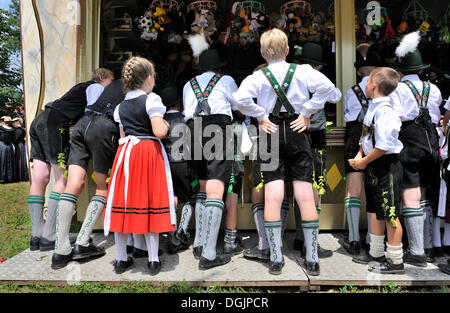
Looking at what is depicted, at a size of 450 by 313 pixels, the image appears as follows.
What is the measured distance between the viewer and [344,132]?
10.6ft

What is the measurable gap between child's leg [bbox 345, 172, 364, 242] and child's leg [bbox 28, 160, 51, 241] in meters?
2.95

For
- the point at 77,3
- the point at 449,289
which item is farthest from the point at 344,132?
the point at 77,3

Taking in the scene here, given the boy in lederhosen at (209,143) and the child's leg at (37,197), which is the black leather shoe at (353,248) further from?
the child's leg at (37,197)

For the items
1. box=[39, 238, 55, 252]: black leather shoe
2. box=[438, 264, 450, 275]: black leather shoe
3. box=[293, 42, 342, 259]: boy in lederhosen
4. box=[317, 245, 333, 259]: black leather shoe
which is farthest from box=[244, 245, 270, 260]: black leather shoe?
box=[39, 238, 55, 252]: black leather shoe

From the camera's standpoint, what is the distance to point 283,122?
2494 mm

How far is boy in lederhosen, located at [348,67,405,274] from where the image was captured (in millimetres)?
2398

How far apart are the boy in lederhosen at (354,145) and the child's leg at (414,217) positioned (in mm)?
335

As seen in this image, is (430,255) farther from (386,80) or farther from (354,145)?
(386,80)

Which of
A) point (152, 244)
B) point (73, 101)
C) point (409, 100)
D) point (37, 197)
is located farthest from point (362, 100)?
point (37, 197)

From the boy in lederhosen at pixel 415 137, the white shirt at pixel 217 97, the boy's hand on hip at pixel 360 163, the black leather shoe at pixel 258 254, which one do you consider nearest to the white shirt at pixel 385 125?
the boy's hand on hip at pixel 360 163

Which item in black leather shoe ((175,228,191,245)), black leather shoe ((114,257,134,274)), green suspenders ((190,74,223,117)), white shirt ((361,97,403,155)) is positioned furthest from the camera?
black leather shoe ((175,228,191,245))

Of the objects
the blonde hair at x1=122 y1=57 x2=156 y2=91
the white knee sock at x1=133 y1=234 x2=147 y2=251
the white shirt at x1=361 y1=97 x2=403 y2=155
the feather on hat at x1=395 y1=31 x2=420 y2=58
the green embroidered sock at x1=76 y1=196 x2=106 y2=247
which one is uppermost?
the feather on hat at x1=395 y1=31 x2=420 y2=58

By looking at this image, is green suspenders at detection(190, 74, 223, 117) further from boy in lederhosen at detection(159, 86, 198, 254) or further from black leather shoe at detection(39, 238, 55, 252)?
black leather shoe at detection(39, 238, 55, 252)

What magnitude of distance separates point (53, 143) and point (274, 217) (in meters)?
2.20
